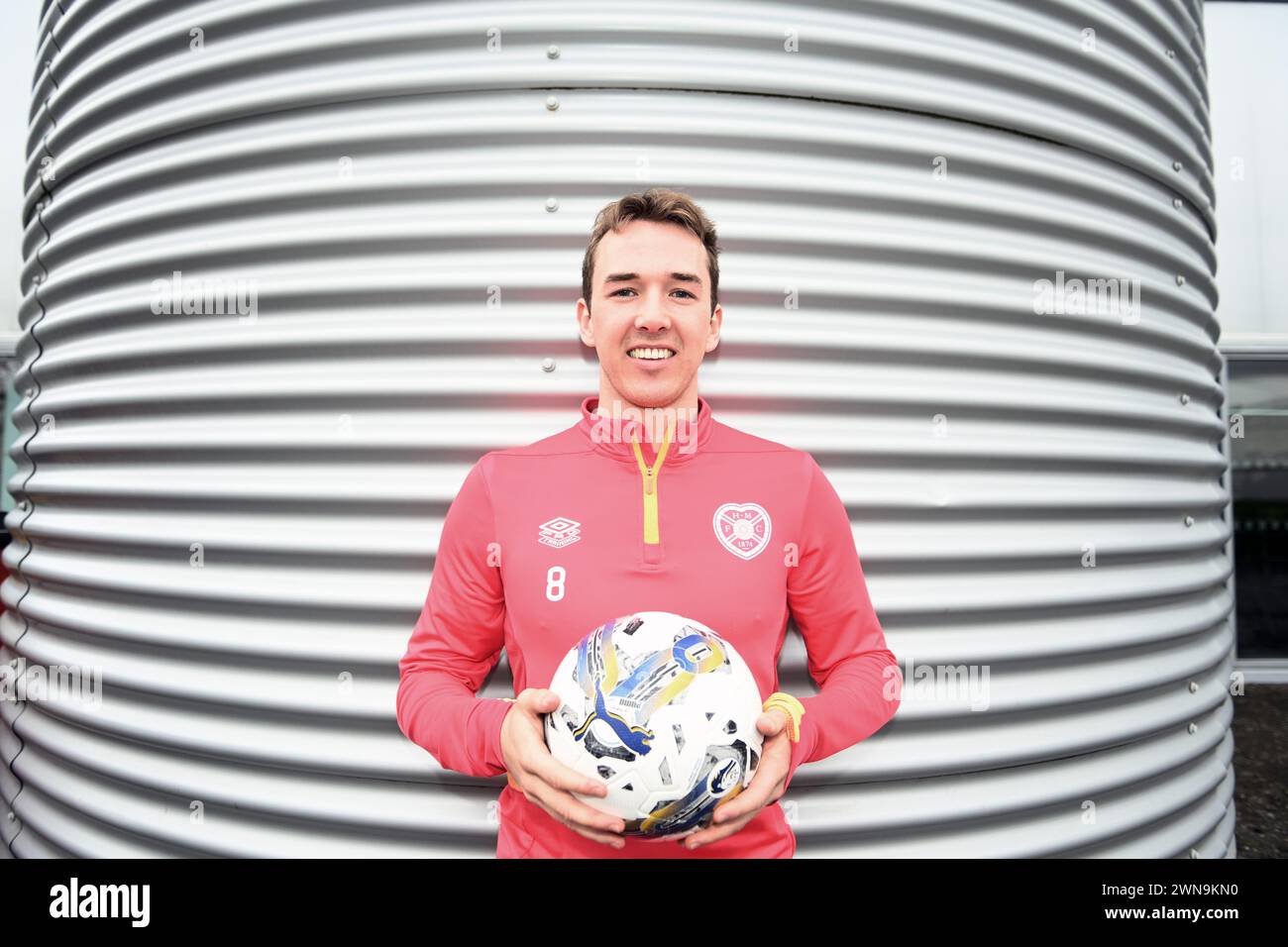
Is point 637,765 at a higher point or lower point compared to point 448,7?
lower

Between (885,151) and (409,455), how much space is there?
1797 millimetres

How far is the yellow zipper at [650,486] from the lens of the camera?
1565 millimetres

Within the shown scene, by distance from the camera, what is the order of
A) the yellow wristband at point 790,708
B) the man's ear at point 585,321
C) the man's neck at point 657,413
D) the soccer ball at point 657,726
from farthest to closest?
the man's ear at point 585,321, the man's neck at point 657,413, the yellow wristband at point 790,708, the soccer ball at point 657,726

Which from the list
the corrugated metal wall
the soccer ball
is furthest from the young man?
the corrugated metal wall

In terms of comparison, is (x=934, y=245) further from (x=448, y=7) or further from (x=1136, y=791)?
(x=1136, y=791)

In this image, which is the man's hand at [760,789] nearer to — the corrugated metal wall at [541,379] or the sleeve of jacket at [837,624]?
the sleeve of jacket at [837,624]

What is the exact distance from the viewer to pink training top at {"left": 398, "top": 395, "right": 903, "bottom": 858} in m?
1.53

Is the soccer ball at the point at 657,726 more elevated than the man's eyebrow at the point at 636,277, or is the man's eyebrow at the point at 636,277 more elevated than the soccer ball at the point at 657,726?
the man's eyebrow at the point at 636,277

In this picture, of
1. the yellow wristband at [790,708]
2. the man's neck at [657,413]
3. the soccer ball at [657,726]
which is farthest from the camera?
the man's neck at [657,413]

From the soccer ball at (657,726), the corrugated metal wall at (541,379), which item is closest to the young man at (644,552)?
the soccer ball at (657,726)

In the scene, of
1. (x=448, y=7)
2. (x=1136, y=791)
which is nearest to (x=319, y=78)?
(x=448, y=7)

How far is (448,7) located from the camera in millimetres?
2143

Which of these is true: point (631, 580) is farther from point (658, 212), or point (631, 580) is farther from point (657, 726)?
point (658, 212)

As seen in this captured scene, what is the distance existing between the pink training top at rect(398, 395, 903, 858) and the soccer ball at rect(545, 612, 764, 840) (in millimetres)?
200
